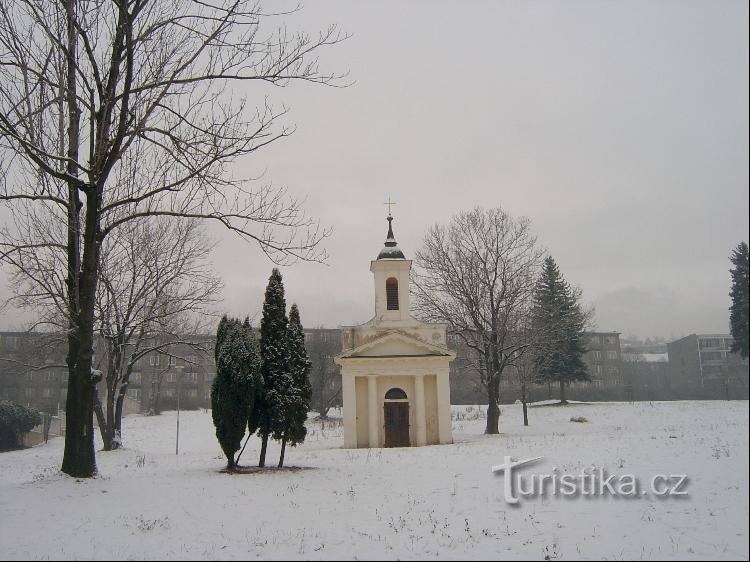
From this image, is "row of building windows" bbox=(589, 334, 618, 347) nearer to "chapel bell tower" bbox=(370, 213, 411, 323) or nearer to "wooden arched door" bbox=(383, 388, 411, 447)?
"chapel bell tower" bbox=(370, 213, 411, 323)

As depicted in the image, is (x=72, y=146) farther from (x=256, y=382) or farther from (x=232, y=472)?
(x=232, y=472)

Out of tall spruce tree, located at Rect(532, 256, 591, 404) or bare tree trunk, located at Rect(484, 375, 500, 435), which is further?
tall spruce tree, located at Rect(532, 256, 591, 404)

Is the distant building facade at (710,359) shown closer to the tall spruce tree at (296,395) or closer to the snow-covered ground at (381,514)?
the snow-covered ground at (381,514)

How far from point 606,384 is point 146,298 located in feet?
209

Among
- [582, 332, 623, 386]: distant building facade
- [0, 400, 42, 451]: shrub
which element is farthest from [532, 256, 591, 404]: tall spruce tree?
[0, 400, 42, 451]: shrub

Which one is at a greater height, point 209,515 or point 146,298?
point 146,298

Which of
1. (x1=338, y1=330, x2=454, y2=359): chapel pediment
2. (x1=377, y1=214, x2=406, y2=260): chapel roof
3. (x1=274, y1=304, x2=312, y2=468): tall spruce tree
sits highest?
(x1=377, y1=214, x2=406, y2=260): chapel roof

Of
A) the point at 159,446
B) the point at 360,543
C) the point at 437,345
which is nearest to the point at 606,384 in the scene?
the point at 437,345

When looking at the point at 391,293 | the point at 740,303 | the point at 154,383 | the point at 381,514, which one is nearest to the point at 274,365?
the point at 381,514

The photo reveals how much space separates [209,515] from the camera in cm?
998

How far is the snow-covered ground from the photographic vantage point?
8.01 meters

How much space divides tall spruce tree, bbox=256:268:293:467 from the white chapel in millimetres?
10624

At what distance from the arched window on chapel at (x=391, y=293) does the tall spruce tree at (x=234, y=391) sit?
1452cm
